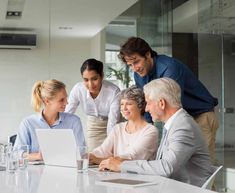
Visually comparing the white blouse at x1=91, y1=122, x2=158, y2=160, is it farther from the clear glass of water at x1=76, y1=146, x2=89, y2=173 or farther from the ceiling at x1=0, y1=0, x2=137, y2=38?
the ceiling at x1=0, y1=0, x2=137, y2=38

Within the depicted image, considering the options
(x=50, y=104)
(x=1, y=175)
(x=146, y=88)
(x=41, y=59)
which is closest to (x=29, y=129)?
(x=50, y=104)

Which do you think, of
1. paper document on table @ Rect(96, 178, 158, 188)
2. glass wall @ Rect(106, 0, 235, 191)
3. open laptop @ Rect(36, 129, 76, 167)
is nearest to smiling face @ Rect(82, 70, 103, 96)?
open laptop @ Rect(36, 129, 76, 167)

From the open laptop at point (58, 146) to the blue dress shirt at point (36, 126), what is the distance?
13.4 inches

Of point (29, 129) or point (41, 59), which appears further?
point (41, 59)

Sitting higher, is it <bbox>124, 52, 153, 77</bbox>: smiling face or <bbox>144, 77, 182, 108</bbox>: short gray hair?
<bbox>124, 52, 153, 77</bbox>: smiling face

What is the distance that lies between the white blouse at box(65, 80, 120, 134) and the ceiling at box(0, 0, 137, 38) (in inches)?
67.6

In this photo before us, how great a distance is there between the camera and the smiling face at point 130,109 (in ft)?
9.37

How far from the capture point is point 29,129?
3.04 meters

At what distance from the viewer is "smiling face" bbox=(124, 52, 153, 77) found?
2.96m

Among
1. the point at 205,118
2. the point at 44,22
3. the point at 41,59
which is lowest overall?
the point at 205,118

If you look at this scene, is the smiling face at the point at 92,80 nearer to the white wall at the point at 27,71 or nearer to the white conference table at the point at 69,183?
the white conference table at the point at 69,183

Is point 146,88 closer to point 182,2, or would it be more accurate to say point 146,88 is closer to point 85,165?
point 85,165

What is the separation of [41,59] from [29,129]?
2539mm

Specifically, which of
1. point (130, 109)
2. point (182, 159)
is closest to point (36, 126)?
point (130, 109)
